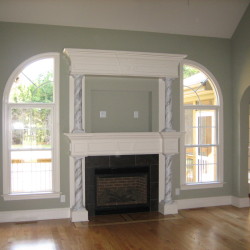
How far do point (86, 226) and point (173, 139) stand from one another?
1.98 m

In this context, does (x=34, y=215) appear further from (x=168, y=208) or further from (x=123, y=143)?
(x=168, y=208)

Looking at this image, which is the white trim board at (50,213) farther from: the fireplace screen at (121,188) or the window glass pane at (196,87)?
the window glass pane at (196,87)

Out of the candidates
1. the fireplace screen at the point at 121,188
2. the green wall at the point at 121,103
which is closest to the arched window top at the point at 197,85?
the green wall at the point at 121,103

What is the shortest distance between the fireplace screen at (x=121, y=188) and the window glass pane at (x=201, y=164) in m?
0.89

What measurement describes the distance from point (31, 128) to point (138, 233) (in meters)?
2.34

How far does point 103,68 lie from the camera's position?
5453 millimetres

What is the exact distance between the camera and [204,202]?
6270 mm

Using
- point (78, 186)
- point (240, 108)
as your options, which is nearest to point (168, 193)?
point (78, 186)

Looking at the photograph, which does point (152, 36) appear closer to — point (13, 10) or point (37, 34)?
point (37, 34)

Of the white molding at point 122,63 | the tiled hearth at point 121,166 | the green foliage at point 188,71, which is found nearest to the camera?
the white molding at point 122,63

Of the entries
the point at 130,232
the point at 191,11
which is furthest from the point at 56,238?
the point at 191,11

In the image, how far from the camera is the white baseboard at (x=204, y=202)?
20.2ft

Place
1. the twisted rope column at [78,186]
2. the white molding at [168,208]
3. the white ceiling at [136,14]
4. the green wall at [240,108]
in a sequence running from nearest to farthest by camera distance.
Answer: the white ceiling at [136,14]
the twisted rope column at [78,186]
the white molding at [168,208]
the green wall at [240,108]

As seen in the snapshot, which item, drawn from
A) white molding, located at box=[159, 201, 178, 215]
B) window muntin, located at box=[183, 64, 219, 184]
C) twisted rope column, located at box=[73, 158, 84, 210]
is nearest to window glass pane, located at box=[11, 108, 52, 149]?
twisted rope column, located at box=[73, 158, 84, 210]
